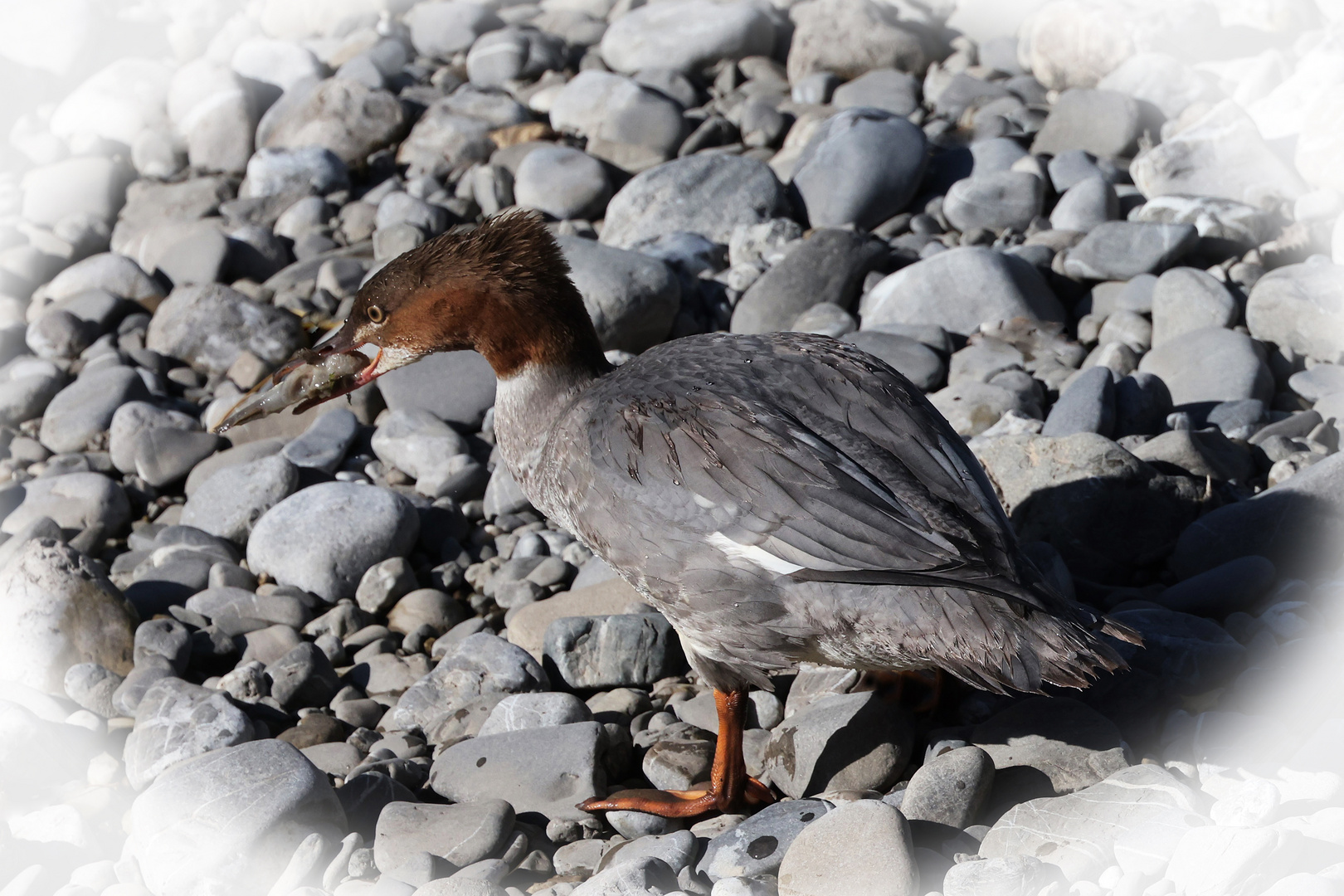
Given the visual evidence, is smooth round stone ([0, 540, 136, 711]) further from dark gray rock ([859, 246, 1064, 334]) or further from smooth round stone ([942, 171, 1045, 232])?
smooth round stone ([942, 171, 1045, 232])

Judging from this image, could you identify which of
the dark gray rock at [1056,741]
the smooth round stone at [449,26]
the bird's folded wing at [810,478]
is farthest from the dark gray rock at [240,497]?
the smooth round stone at [449,26]

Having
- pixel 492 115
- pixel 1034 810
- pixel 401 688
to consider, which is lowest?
pixel 401 688

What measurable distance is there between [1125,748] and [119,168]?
23.5ft

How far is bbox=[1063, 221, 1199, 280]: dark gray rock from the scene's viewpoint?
193 inches

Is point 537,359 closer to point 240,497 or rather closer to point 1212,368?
point 240,497

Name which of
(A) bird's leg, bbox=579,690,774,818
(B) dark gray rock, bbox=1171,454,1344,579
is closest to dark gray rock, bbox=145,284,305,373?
(A) bird's leg, bbox=579,690,774,818

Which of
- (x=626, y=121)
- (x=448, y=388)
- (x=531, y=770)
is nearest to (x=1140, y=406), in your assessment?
(x=531, y=770)

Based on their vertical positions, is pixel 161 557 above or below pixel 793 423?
below

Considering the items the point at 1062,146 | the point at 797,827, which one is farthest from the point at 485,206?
the point at 797,827

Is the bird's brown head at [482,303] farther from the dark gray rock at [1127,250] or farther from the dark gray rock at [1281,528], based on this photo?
the dark gray rock at [1127,250]

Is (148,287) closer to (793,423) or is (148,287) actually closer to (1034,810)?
(793,423)

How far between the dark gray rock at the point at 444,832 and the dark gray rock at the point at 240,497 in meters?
Answer: 1.93

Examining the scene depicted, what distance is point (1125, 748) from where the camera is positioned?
289 cm

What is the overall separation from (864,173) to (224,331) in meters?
3.30
